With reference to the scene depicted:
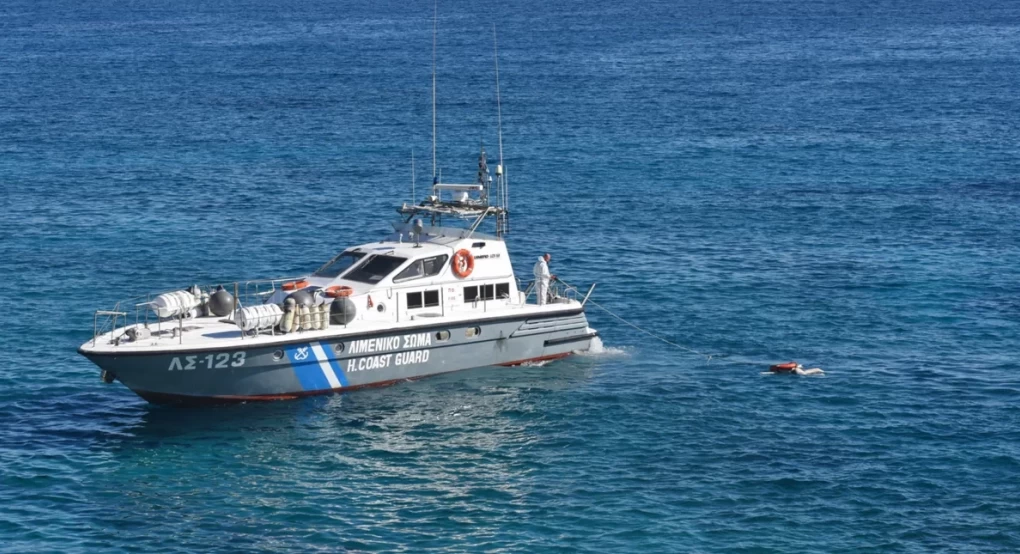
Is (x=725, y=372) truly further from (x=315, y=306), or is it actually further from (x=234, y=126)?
(x=234, y=126)

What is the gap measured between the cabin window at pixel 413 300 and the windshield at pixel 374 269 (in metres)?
0.93

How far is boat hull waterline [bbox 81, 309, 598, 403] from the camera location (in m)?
36.7

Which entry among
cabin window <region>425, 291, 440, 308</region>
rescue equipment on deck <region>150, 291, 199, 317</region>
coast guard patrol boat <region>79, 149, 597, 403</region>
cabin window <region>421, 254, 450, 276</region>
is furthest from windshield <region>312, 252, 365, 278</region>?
rescue equipment on deck <region>150, 291, 199, 317</region>

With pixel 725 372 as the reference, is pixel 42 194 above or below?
above

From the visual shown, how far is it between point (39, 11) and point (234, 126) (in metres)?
95.1

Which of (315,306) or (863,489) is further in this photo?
(315,306)

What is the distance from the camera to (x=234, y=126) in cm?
8531

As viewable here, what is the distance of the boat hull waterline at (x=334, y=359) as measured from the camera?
3666cm

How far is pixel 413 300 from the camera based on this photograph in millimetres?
40750

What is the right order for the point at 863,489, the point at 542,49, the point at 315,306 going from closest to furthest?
1. the point at 863,489
2. the point at 315,306
3. the point at 542,49

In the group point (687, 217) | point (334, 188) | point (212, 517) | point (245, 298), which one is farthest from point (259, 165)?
point (212, 517)

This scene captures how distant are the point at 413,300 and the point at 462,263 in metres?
1.94

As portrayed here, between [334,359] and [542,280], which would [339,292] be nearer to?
[334,359]

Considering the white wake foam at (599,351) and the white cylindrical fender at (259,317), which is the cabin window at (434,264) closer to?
the white cylindrical fender at (259,317)
